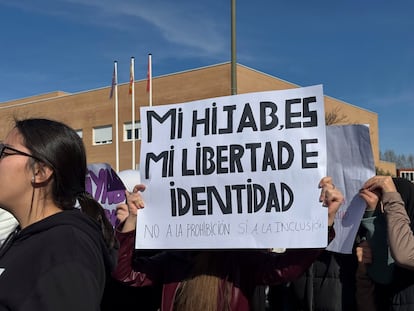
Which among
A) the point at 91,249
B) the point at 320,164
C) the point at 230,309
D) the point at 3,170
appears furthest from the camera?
the point at 230,309

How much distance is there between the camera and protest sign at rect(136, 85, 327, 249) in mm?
2494

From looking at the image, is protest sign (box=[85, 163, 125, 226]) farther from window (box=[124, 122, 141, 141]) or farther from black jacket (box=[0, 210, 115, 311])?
window (box=[124, 122, 141, 141])

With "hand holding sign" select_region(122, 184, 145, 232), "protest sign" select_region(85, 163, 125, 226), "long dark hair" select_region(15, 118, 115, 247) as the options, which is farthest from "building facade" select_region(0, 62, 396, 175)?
"long dark hair" select_region(15, 118, 115, 247)

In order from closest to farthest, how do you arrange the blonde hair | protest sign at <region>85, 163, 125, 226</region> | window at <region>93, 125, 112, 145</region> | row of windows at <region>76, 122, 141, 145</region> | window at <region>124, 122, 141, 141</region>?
the blonde hair, protest sign at <region>85, 163, 125, 226</region>, window at <region>124, 122, 141, 141</region>, row of windows at <region>76, 122, 141, 145</region>, window at <region>93, 125, 112, 145</region>

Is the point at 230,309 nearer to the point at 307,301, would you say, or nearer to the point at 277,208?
the point at 277,208

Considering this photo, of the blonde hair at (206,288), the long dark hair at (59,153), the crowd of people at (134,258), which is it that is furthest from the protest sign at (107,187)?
the long dark hair at (59,153)

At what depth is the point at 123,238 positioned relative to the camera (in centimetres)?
279

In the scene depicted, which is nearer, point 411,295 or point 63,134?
point 63,134

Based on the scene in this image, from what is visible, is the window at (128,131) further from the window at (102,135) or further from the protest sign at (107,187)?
the protest sign at (107,187)

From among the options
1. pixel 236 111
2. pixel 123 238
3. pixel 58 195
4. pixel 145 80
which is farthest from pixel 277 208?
pixel 145 80

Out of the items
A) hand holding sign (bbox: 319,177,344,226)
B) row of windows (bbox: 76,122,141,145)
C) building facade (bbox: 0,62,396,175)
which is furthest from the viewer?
row of windows (bbox: 76,122,141,145)

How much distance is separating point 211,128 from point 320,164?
0.60 metres

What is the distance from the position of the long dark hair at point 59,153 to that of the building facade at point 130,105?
84.5ft

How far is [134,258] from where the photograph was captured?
9.47 ft
